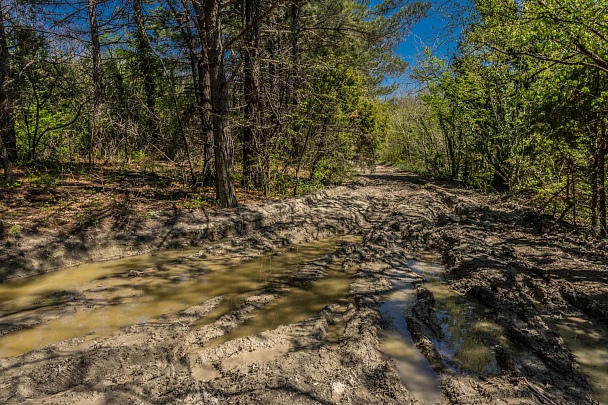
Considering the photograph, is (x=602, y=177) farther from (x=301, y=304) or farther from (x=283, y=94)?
(x=283, y=94)

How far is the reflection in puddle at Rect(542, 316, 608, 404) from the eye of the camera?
248cm

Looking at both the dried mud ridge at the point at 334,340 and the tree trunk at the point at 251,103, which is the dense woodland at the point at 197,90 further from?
the dried mud ridge at the point at 334,340

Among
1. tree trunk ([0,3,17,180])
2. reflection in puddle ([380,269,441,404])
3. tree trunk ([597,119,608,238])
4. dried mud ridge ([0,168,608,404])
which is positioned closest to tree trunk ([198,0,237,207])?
dried mud ridge ([0,168,608,404])

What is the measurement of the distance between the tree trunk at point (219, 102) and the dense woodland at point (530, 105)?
488cm

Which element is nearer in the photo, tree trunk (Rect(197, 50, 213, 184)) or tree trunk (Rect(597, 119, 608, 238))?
tree trunk (Rect(597, 119, 608, 238))

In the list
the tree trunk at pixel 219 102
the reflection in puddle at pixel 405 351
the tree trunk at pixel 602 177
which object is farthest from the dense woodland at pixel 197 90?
the tree trunk at pixel 602 177

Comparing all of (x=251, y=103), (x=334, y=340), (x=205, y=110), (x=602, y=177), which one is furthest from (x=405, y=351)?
(x=251, y=103)

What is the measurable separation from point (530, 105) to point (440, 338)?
9.16m

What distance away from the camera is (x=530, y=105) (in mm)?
9227

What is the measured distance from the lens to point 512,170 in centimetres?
1002

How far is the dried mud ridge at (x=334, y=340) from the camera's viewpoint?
225 centimetres

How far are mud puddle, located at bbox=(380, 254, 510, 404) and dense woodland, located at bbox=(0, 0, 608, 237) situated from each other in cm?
376

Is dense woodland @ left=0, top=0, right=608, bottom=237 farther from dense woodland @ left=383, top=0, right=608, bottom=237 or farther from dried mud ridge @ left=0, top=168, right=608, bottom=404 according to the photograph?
dried mud ridge @ left=0, top=168, right=608, bottom=404

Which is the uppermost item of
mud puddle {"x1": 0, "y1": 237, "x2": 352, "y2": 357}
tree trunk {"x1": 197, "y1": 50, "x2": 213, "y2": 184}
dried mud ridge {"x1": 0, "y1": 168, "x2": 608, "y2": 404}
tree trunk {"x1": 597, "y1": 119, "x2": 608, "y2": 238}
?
tree trunk {"x1": 197, "y1": 50, "x2": 213, "y2": 184}
